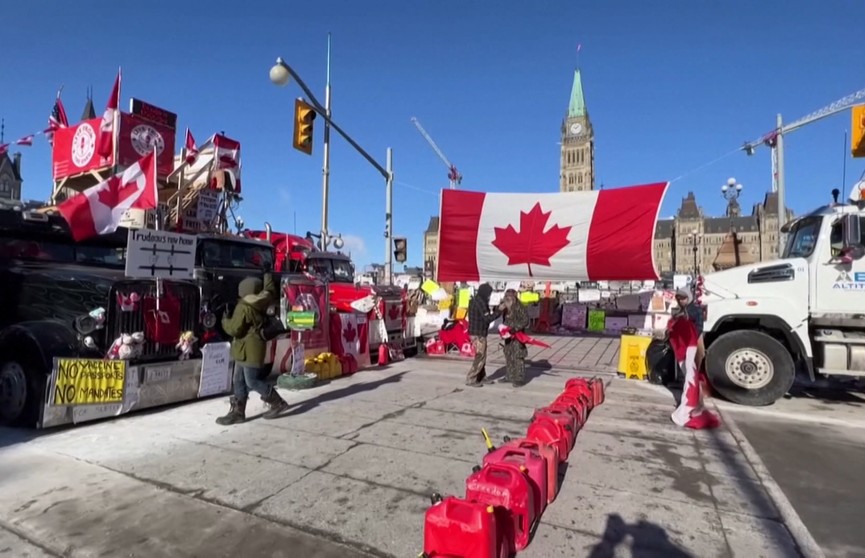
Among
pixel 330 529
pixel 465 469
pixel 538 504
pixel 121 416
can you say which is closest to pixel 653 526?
pixel 538 504

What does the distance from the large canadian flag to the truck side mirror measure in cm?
353

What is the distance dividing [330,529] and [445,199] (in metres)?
9.34

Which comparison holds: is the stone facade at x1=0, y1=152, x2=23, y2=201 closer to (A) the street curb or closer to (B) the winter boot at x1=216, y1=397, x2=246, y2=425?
(B) the winter boot at x1=216, y1=397, x2=246, y2=425

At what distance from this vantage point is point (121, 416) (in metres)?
5.77

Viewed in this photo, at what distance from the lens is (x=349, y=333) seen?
938 cm

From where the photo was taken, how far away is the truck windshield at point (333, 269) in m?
13.5

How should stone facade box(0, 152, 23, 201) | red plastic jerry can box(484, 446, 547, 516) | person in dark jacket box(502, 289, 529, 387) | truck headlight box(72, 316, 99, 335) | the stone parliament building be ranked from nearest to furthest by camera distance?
red plastic jerry can box(484, 446, 547, 516)
truck headlight box(72, 316, 99, 335)
person in dark jacket box(502, 289, 529, 387)
stone facade box(0, 152, 23, 201)
the stone parliament building

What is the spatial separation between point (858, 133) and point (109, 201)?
53.0ft

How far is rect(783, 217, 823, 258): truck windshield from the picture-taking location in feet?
23.5

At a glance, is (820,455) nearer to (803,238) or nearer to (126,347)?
(803,238)

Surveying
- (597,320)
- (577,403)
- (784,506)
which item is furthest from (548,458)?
(597,320)

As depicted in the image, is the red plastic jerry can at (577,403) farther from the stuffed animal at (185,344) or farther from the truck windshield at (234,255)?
the truck windshield at (234,255)

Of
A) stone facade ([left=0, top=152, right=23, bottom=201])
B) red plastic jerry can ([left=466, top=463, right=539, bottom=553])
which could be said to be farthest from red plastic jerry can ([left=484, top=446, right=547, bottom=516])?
stone facade ([left=0, top=152, right=23, bottom=201])

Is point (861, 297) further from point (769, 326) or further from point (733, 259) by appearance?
point (733, 259)
